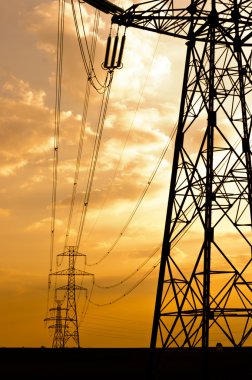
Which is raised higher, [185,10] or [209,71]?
[185,10]

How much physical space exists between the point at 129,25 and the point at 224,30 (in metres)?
4.19

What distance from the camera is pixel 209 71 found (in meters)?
28.9

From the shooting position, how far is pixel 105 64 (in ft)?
94.7
